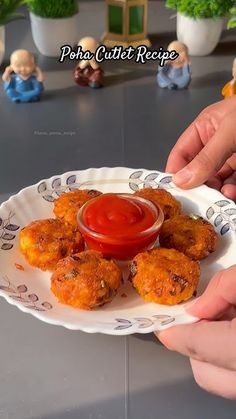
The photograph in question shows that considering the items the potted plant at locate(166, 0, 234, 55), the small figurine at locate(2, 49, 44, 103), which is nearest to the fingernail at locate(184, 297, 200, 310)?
the small figurine at locate(2, 49, 44, 103)

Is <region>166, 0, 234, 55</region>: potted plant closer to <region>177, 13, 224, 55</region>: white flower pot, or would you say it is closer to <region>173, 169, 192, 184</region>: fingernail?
<region>177, 13, 224, 55</region>: white flower pot

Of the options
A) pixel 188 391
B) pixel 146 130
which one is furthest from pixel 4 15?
pixel 188 391

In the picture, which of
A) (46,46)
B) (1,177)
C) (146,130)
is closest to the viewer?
(1,177)

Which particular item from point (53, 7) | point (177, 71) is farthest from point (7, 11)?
point (177, 71)

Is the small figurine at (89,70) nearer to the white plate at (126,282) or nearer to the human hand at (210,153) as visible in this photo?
the human hand at (210,153)

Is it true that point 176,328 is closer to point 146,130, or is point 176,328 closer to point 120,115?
point 146,130

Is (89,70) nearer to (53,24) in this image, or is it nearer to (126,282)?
(53,24)
